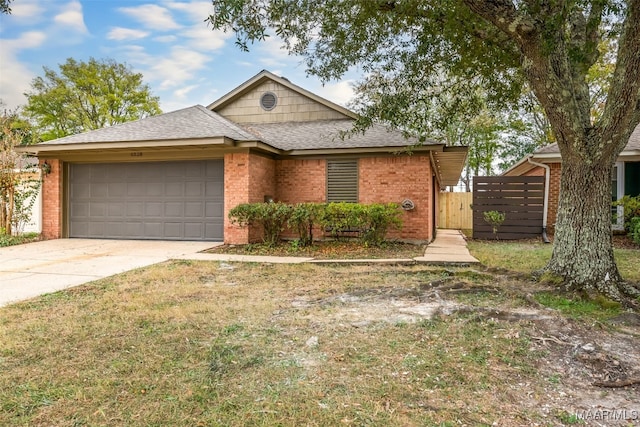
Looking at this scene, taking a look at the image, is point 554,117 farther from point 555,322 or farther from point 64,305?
point 64,305

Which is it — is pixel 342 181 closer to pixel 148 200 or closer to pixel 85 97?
pixel 148 200

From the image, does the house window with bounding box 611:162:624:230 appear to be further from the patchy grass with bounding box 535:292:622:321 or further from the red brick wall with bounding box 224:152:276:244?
the red brick wall with bounding box 224:152:276:244

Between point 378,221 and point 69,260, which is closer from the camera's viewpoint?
point 69,260

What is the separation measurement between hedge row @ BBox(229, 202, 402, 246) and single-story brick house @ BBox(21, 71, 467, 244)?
0.64m

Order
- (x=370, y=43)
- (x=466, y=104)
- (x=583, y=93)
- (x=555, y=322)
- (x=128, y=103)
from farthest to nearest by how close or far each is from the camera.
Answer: (x=128, y=103) → (x=466, y=104) → (x=370, y=43) → (x=583, y=93) → (x=555, y=322)

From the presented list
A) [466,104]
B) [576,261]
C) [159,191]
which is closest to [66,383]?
[576,261]

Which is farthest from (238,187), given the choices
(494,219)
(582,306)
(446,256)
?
(582,306)

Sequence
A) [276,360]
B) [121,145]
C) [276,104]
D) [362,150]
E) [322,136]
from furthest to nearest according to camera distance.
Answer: [276,104], [322,136], [362,150], [121,145], [276,360]

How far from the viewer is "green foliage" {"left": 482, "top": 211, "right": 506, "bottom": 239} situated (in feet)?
37.5

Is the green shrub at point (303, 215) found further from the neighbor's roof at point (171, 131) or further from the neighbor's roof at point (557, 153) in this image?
the neighbor's roof at point (557, 153)

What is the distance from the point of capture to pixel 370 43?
6.84 meters

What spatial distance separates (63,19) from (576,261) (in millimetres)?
14414

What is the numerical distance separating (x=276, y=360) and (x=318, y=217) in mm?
6053

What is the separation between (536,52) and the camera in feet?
14.9
